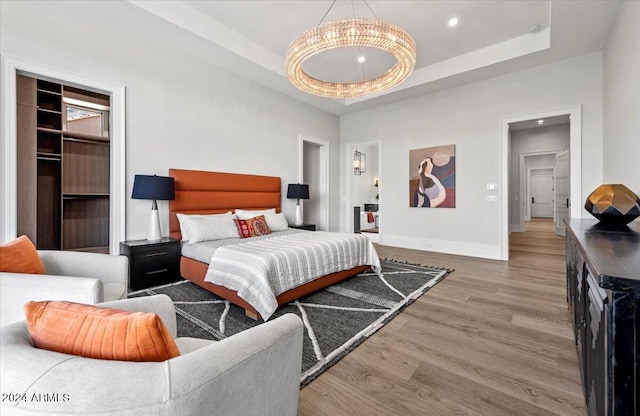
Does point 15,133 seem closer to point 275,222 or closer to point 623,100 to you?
point 275,222

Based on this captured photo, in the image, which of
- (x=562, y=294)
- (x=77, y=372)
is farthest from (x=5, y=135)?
(x=562, y=294)

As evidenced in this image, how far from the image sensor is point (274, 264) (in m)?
2.42

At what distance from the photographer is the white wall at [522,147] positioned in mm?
7270

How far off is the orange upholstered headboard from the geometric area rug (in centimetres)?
104

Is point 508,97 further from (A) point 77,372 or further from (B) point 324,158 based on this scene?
(A) point 77,372

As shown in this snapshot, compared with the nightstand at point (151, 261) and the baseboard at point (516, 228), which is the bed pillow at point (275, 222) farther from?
the baseboard at point (516, 228)

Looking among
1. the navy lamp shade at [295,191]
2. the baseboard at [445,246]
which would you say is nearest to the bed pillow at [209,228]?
the navy lamp shade at [295,191]

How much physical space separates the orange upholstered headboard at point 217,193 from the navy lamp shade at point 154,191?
0.26 metres

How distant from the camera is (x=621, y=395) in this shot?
0.71 meters

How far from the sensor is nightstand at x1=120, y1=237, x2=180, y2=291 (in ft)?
10.0

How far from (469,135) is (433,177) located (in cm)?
92

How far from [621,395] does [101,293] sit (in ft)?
6.83

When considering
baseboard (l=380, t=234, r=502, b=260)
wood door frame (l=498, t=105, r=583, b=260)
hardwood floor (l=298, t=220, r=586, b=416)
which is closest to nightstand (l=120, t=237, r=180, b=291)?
hardwood floor (l=298, t=220, r=586, b=416)

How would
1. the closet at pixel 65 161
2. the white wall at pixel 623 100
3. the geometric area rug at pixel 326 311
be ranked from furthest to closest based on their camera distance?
the closet at pixel 65 161
the white wall at pixel 623 100
the geometric area rug at pixel 326 311
